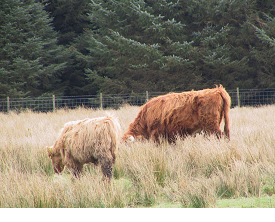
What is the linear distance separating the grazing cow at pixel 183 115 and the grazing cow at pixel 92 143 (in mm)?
1430

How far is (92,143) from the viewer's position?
10.9 ft

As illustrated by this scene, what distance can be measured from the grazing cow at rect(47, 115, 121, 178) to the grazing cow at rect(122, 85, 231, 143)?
1430 millimetres

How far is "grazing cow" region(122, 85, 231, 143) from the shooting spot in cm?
476

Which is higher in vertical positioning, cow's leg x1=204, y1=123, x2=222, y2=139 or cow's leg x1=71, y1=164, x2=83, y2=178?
cow's leg x1=204, y1=123, x2=222, y2=139

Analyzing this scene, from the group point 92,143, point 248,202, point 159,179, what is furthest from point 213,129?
point 92,143

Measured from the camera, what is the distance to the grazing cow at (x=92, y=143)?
329 centimetres

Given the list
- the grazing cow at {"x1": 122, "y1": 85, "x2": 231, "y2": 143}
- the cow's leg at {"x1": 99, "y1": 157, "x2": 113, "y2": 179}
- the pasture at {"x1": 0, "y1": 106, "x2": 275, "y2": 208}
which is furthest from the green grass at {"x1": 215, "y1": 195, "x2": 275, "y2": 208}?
the grazing cow at {"x1": 122, "y1": 85, "x2": 231, "y2": 143}

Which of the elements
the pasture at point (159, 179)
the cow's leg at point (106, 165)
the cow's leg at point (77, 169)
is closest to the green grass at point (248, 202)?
the pasture at point (159, 179)

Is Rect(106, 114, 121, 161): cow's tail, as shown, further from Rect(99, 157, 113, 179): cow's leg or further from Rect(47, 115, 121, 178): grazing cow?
Rect(99, 157, 113, 179): cow's leg

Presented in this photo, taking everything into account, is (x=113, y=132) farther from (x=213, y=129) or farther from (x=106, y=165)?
(x=213, y=129)

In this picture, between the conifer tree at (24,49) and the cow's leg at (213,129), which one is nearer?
the cow's leg at (213,129)

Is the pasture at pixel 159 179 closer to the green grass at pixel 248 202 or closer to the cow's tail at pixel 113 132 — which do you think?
the green grass at pixel 248 202

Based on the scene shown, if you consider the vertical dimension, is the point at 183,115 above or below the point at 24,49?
below

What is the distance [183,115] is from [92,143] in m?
2.09
